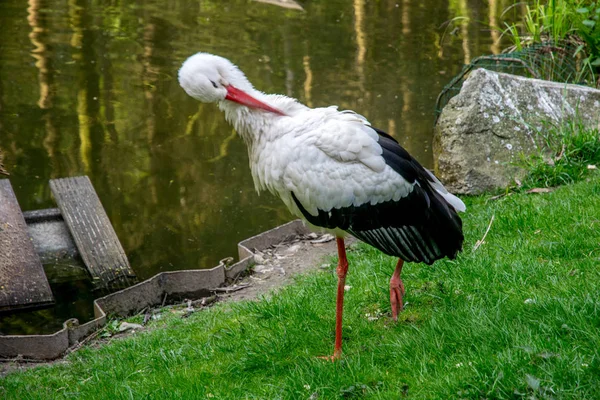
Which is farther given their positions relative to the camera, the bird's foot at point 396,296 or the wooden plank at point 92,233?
the wooden plank at point 92,233

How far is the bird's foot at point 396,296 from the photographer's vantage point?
4504 mm

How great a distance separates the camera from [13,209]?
699cm

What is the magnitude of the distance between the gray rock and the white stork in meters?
2.68

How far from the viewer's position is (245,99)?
438 cm

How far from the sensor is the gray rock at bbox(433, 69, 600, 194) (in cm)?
704

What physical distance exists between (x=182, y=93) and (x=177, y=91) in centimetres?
10

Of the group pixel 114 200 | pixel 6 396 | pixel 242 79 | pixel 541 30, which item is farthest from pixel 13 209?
pixel 541 30

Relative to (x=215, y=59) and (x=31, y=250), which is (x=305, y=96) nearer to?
(x=31, y=250)

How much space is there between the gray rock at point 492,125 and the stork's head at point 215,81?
3.11 metres

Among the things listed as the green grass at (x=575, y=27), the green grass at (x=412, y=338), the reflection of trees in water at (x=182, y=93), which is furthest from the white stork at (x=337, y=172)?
the green grass at (x=575, y=27)

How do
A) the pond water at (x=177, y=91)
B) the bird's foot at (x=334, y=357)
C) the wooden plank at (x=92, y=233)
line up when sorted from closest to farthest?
the bird's foot at (x=334, y=357) < the wooden plank at (x=92, y=233) < the pond water at (x=177, y=91)

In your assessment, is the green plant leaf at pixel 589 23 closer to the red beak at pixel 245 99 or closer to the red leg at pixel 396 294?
the red leg at pixel 396 294

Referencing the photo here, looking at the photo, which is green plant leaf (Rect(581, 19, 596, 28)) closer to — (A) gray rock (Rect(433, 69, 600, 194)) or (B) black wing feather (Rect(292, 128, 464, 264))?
(A) gray rock (Rect(433, 69, 600, 194))

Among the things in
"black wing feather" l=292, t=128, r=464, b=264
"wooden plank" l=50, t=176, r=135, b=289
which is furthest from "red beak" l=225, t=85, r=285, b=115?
"wooden plank" l=50, t=176, r=135, b=289
